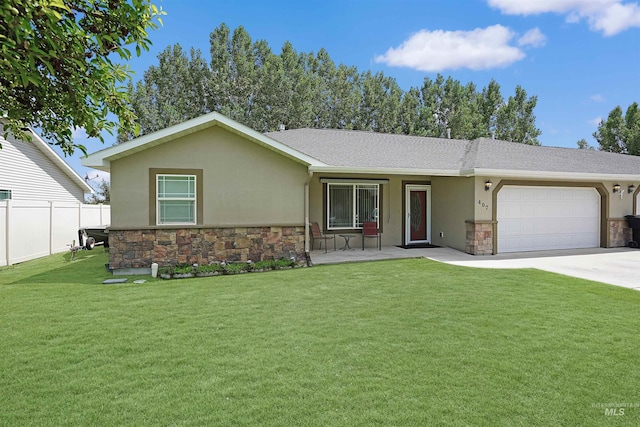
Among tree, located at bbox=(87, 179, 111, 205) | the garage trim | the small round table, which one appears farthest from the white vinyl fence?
tree, located at bbox=(87, 179, 111, 205)

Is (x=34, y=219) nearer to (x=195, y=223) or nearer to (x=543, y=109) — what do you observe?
(x=195, y=223)

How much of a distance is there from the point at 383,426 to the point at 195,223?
7.95 m

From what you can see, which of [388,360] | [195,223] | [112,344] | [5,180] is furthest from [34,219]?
[388,360]

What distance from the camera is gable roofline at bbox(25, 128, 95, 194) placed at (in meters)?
17.0

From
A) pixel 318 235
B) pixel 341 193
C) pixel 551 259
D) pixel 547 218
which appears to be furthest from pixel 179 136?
pixel 547 218

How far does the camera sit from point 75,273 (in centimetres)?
A: 919

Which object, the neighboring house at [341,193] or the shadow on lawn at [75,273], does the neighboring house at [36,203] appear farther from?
the neighboring house at [341,193]

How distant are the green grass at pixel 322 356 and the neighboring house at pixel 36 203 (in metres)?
5.93

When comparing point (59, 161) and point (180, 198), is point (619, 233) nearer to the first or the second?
point (180, 198)

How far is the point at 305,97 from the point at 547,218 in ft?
60.0

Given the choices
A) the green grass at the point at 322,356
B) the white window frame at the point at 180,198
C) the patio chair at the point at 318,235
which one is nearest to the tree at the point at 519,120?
the patio chair at the point at 318,235

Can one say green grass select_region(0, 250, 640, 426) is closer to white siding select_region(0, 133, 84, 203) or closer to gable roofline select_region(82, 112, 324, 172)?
gable roofline select_region(82, 112, 324, 172)

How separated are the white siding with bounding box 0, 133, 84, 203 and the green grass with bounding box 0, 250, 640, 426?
11.5 meters

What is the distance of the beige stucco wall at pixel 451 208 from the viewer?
11727mm
